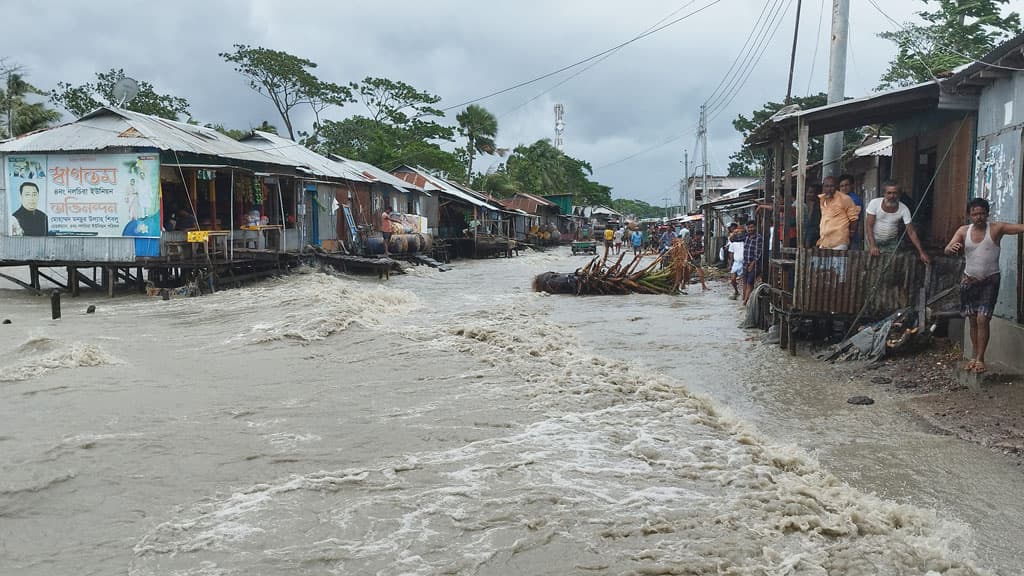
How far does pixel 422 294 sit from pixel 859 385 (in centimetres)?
1315

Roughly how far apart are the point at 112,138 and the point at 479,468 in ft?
50.0

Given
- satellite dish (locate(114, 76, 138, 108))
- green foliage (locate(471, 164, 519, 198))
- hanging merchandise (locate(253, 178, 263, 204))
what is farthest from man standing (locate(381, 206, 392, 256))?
green foliage (locate(471, 164, 519, 198))

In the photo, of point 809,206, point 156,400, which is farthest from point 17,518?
point 809,206

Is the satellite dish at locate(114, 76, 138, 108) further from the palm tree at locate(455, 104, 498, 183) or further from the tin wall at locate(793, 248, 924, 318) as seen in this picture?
the palm tree at locate(455, 104, 498, 183)

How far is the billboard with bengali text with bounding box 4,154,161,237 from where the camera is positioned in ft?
55.6

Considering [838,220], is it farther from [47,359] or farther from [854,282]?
[47,359]

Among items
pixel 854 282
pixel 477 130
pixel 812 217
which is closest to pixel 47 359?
pixel 854 282

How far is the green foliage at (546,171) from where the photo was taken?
64.7 metres

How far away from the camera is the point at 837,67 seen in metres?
10.4

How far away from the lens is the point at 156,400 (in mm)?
7508

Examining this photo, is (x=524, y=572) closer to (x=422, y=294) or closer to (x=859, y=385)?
(x=859, y=385)

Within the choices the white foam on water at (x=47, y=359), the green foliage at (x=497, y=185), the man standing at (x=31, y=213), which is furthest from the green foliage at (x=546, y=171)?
the white foam on water at (x=47, y=359)

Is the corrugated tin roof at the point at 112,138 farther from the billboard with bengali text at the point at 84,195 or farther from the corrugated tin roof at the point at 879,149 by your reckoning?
the corrugated tin roof at the point at 879,149

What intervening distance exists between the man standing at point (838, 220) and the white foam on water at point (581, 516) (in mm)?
3903
